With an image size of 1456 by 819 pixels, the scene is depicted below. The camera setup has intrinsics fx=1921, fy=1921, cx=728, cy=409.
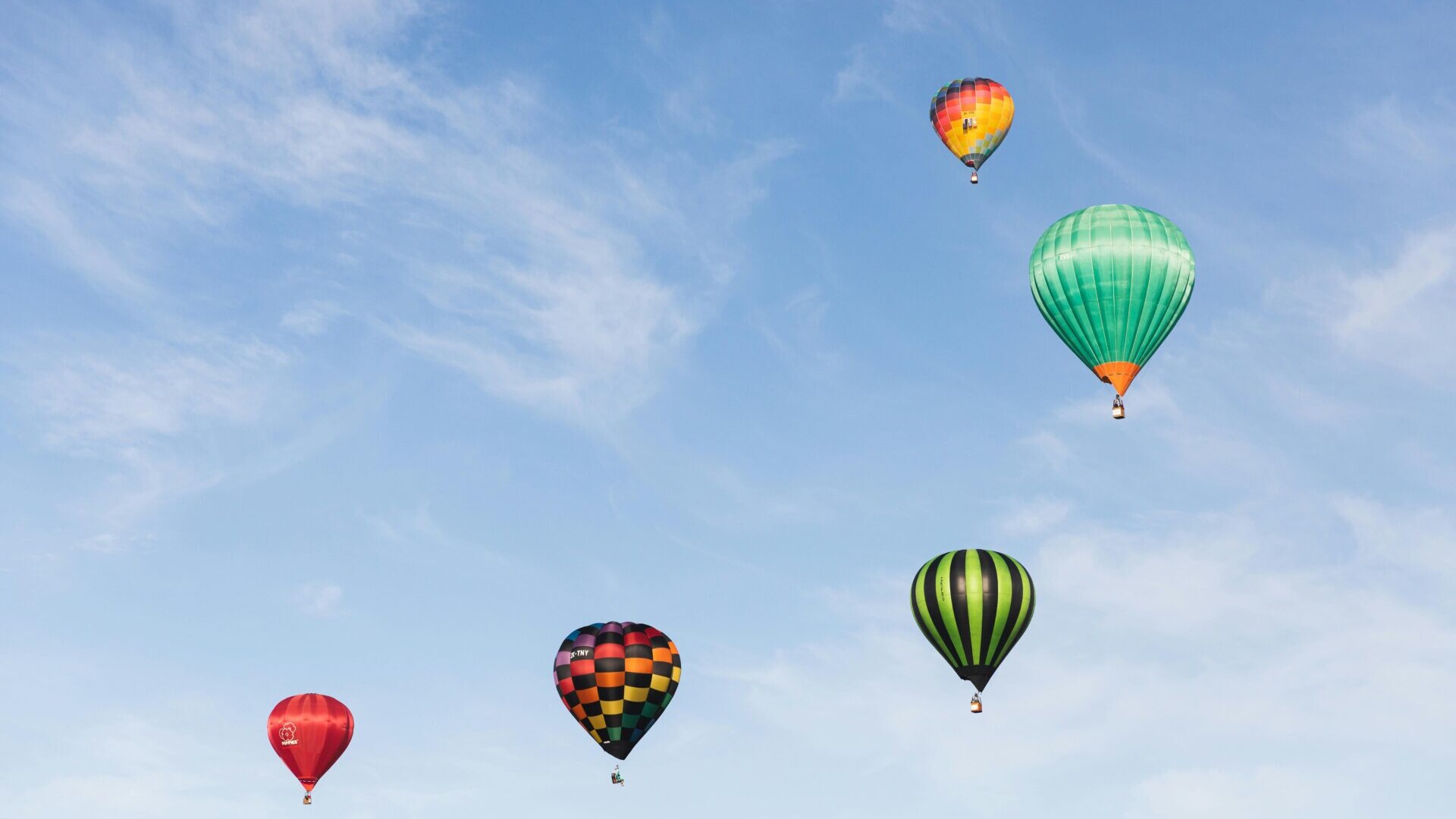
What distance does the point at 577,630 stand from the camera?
6431 cm

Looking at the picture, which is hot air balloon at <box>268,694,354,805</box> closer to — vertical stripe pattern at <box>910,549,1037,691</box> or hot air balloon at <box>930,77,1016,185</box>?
vertical stripe pattern at <box>910,549,1037,691</box>

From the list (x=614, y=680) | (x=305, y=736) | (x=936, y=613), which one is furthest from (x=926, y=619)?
(x=305, y=736)

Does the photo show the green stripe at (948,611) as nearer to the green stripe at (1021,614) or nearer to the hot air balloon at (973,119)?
the green stripe at (1021,614)

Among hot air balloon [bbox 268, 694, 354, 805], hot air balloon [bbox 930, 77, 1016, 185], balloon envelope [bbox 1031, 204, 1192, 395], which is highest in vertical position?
hot air balloon [bbox 930, 77, 1016, 185]

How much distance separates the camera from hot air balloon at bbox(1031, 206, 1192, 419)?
58125 millimetres

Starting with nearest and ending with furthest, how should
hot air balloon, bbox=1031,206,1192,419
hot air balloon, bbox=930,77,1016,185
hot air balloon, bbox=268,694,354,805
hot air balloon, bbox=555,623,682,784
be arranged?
hot air balloon, bbox=1031,206,1192,419
hot air balloon, bbox=555,623,682,784
hot air balloon, bbox=268,694,354,805
hot air balloon, bbox=930,77,1016,185

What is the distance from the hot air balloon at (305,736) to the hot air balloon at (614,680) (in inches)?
353

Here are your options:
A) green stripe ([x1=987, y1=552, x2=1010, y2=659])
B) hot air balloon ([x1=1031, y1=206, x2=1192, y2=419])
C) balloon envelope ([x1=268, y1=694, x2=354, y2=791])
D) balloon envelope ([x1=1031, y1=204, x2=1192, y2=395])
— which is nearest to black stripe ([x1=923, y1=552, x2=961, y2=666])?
green stripe ([x1=987, y1=552, x2=1010, y2=659])

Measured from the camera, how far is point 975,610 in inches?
2231

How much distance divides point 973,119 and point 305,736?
3445cm

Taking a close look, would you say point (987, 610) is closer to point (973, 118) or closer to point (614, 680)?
point (614, 680)

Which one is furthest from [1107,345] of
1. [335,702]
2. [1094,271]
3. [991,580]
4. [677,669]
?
[335,702]

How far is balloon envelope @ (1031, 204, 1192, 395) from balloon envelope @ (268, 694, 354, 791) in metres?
28.7

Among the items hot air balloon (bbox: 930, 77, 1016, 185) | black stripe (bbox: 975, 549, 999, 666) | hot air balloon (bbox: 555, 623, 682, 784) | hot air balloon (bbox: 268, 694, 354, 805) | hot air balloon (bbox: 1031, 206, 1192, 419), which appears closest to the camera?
black stripe (bbox: 975, 549, 999, 666)
